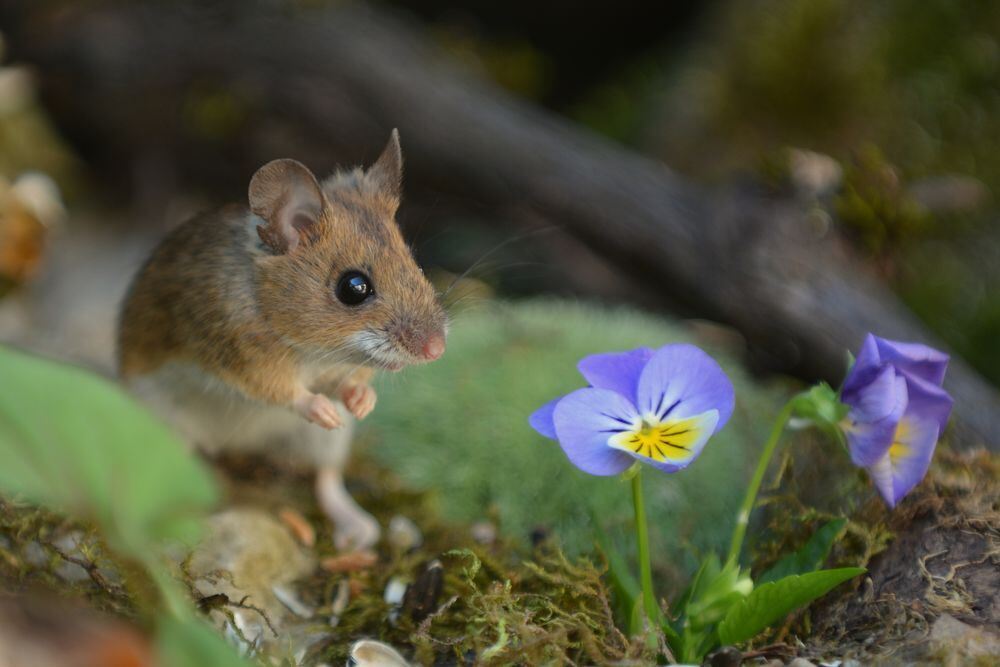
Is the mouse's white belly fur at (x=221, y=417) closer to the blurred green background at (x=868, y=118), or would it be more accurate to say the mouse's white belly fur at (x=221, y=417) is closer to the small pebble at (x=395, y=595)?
the small pebble at (x=395, y=595)

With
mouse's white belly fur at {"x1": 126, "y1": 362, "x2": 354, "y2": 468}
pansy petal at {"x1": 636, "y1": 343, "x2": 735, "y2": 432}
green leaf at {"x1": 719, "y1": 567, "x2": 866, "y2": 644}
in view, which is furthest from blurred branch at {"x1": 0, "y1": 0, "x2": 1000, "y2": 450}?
mouse's white belly fur at {"x1": 126, "y1": 362, "x2": 354, "y2": 468}

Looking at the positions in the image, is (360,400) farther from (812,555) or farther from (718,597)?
(812,555)

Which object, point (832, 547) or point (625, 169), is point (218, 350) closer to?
point (832, 547)

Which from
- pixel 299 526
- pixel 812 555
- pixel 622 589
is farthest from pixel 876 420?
pixel 299 526

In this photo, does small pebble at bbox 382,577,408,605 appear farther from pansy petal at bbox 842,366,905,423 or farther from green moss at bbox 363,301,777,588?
pansy petal at bbox 842,366,905,423

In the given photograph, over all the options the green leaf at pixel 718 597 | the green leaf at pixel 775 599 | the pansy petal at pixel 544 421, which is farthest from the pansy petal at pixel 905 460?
the pansy petal at pixel 544 421
